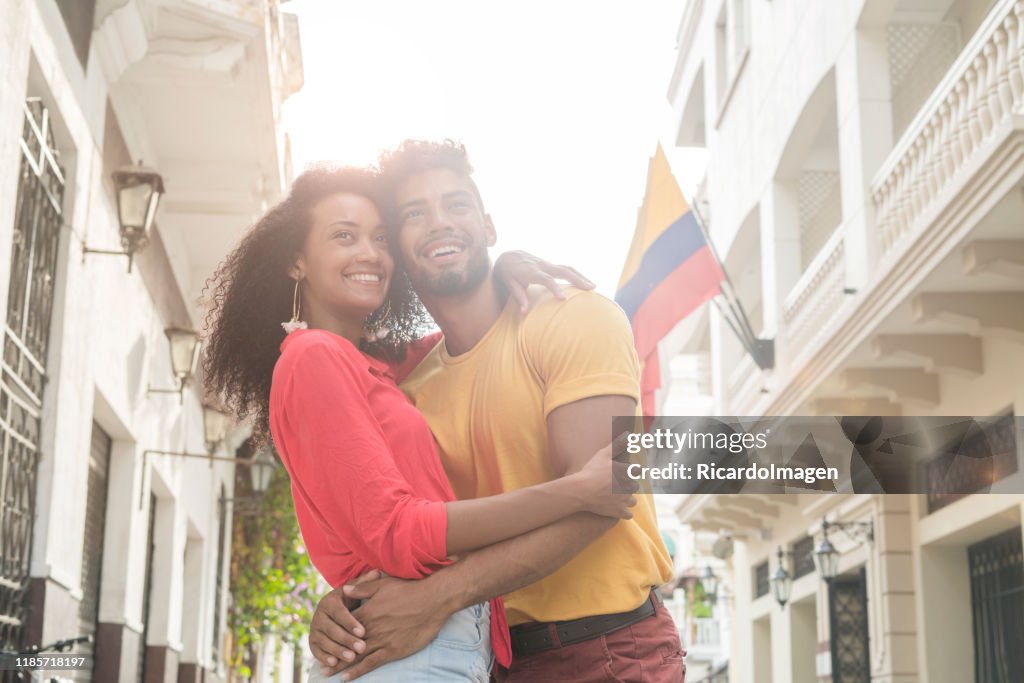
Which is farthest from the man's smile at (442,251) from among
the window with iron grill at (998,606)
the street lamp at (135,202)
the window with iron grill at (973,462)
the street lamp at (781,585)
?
the street lamp at (781,585)

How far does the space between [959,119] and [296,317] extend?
7.21 metres

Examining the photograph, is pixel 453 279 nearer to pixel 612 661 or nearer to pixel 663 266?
pixel 612 661

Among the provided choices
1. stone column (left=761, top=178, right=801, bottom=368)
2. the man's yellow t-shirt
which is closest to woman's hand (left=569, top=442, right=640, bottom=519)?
the man's yellow t-shirt

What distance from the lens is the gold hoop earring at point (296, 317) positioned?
314 cm

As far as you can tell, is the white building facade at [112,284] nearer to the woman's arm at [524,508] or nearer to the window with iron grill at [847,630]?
the woman's arm at [524,508]

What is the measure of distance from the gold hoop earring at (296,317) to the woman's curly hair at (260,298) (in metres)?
0.05

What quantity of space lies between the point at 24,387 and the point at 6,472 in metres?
0.54

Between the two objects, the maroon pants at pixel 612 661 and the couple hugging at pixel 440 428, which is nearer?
the couple hugging at pixel 440 428

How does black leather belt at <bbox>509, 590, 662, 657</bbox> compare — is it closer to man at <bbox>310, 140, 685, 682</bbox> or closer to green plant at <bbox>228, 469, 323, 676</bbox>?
man at <bbox>310, 140, 685, 682</bbox>

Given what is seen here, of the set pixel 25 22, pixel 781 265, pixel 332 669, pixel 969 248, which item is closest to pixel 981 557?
pixel 969 248

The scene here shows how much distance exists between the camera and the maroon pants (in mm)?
2973

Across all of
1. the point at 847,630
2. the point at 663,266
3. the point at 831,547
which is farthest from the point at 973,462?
the point at 847,630

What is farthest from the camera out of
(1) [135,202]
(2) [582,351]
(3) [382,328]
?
(1) [135,202]

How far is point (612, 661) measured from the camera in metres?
2.97
